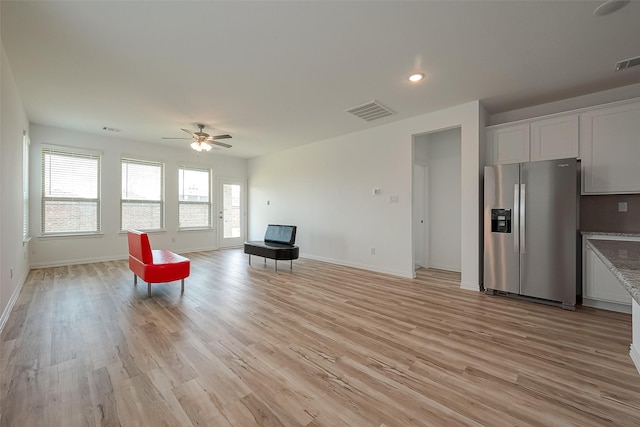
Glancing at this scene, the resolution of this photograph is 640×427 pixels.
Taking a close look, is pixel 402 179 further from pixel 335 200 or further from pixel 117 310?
pixel 117 310

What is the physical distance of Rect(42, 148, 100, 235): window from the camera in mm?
5184

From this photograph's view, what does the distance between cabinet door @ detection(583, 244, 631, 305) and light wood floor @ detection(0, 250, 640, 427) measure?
0.64 ft

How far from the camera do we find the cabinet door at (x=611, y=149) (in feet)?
10.2

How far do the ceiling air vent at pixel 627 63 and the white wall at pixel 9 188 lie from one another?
641 centimetres

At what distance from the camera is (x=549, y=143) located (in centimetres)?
356

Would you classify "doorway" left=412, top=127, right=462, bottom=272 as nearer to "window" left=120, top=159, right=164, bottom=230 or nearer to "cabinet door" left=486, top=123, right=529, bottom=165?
"cabinet door" left=486, top=123, right=529, bottom=165

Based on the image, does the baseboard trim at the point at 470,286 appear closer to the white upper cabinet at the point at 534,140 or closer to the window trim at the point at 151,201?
the white upper cabinet at the point at 534,140

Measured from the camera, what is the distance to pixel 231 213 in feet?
26.7

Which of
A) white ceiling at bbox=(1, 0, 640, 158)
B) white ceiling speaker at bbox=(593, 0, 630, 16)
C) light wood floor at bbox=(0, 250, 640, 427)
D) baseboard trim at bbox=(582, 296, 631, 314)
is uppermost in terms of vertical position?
white ceiling at bbox=(1, 0, 640, 158)

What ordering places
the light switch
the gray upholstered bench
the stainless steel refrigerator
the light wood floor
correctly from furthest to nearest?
the gray upholstered bench < the light switch < the stainless steel refrigerator < the light wood floor

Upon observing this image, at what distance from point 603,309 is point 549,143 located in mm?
2191

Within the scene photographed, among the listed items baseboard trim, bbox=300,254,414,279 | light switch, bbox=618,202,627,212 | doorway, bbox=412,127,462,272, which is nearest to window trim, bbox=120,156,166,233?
baseboard trim, bbox=300,254,414,279

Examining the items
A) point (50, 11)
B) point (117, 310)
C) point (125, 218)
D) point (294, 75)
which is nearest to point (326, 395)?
point (117, 310)

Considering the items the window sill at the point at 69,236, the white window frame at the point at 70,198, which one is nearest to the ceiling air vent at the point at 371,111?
the white window frame at the point at 70,198
